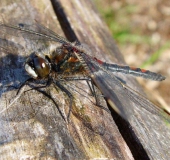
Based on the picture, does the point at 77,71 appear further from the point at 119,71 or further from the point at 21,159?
the point at 21,159

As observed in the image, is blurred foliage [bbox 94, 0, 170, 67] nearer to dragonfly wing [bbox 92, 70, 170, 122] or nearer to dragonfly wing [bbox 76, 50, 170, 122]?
dragonfly wing [bbox 76, 50, 170, 122]

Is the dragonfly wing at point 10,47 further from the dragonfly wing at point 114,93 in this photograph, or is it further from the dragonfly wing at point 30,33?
the dragonfly wing at point 114,93

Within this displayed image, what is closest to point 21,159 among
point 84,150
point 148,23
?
point 84,150

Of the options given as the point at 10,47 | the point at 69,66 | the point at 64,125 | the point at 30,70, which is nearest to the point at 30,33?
the point at 10,47

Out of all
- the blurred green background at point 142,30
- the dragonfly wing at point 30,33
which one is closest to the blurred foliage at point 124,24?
the blurred green background at point 142,30

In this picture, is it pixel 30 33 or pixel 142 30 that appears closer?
pixel 30 33

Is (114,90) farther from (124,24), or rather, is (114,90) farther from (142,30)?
(142,30)
